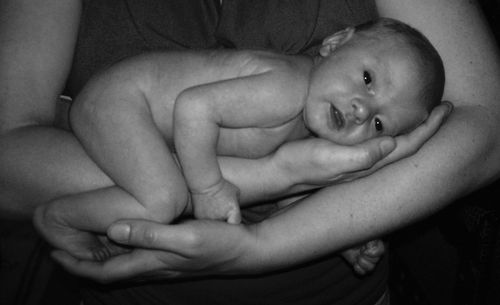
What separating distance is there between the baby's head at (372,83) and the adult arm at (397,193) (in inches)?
2.8

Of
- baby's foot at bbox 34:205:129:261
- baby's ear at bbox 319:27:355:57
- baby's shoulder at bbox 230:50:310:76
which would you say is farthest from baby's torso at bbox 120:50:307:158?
baby's foot at bbox 34:205:129:261

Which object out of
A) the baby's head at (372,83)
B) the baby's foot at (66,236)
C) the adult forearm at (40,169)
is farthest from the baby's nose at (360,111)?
the baby's foot at (66,236)

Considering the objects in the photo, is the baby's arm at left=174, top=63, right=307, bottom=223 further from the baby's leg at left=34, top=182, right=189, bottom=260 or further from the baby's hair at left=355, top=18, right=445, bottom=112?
the baby's hair at left=355, top=18, right=445, bottom=112

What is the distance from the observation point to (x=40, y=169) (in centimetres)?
100

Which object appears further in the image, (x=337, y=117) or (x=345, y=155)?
(x=337, y=117)

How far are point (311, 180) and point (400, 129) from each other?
0.28 metres

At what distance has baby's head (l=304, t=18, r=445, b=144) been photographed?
3.46 feet

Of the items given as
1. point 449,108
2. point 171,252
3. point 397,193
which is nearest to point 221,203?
point 171,252

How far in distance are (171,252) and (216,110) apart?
1.04ft

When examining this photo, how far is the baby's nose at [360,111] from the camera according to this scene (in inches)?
41.0

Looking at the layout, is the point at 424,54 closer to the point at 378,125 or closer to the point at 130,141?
the point at 378,125

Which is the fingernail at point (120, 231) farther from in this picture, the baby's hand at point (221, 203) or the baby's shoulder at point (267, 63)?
the baby's shoulder at point (267, 63)

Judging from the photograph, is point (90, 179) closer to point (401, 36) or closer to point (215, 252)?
point (215, 252)

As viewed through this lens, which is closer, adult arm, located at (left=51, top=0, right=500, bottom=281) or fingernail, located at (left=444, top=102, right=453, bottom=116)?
adult arm, located at (left=51, top=0, right=500, bottom=281)
